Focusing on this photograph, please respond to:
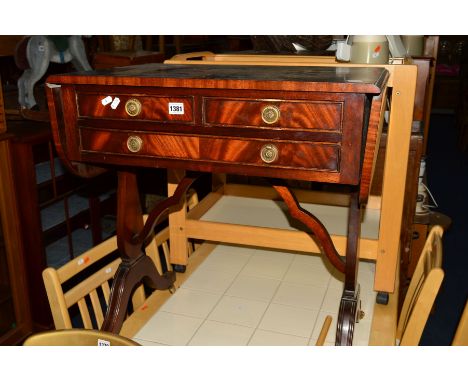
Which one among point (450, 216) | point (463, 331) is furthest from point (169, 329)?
point (450, 216)

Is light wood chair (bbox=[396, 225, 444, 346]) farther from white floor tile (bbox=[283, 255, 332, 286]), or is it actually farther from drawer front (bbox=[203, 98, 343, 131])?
drawer front (bbox=[203, 98, 343, 131])

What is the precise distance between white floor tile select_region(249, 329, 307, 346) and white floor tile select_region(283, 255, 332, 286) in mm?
395

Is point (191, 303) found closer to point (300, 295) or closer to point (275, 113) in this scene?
point (300, 295)

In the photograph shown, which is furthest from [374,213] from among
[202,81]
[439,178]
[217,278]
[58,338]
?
[439,178]

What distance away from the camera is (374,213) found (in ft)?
7.64

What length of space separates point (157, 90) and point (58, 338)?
65 cm

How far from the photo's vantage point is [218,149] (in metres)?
1.32

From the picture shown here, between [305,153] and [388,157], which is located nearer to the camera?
[305,153]

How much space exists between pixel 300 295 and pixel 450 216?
3824 millimetres

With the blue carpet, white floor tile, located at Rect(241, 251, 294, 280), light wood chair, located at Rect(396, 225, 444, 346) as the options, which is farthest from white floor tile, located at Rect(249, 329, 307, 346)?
the blue carpet

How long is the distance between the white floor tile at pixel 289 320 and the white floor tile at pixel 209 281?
0.24 metres

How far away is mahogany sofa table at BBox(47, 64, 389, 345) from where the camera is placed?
1188 millimetres

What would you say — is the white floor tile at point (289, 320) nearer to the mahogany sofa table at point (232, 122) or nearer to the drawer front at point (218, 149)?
the mahogany sofa table at point (232, 122)

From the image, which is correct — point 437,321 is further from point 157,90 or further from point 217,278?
point 157,90
